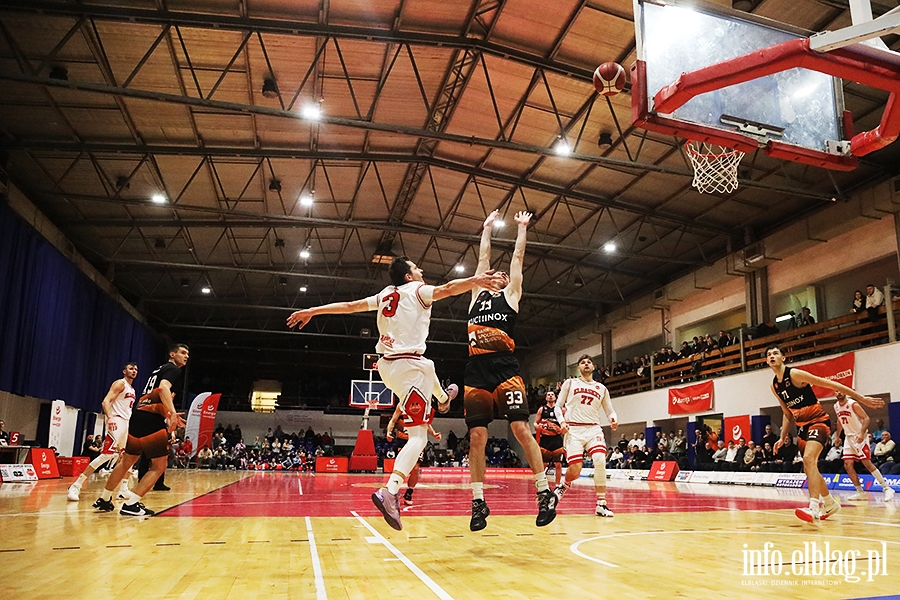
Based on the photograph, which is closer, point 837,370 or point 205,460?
point 837,370

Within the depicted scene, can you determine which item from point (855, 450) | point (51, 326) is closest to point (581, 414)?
point (855, 450)

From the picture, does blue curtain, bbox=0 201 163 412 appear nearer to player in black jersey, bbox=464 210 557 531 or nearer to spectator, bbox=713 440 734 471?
player in black jersey, bbox=464 210 557 531

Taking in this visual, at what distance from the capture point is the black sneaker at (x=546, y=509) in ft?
18.1

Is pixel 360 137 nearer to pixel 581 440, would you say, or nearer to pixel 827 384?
pixel 581 440

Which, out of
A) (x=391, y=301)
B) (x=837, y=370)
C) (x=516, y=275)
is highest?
(x=837, y=370)

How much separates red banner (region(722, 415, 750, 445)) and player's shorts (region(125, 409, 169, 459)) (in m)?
19.8

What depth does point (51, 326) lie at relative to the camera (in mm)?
22281

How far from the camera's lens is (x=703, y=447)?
22328 millimetres

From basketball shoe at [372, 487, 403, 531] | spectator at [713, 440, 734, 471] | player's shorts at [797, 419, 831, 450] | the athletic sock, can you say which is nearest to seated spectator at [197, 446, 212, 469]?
spectator at [713, 440, 734, 471]

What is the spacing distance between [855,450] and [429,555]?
39.2 ft

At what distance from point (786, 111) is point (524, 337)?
37101 millimetres

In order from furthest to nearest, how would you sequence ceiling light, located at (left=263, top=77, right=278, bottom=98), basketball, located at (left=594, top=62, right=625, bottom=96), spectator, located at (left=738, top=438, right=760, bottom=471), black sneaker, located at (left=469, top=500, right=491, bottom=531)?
spectator, located at (left=738, top=438, right=760, bottom=471) < ceiling light, located at (left=263, top=77, right=278, bottom=98) < basketball, located at (left=594, top=62, right=625, bottom=96) < black sneaker, located at (left=469, top=500, right=491, bottom=531)

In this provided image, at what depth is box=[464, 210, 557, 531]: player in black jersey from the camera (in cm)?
583

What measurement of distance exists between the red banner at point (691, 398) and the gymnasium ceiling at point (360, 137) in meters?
5.14
